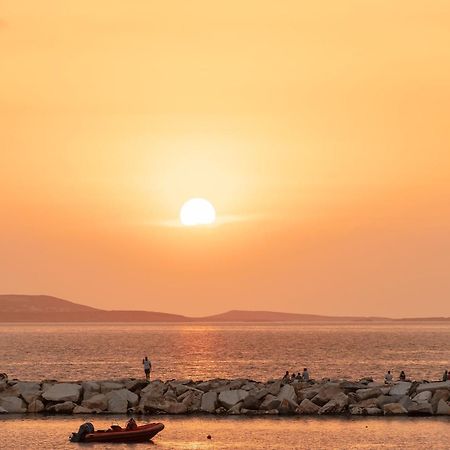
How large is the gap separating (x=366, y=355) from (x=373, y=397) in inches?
3264

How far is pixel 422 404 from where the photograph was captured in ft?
188

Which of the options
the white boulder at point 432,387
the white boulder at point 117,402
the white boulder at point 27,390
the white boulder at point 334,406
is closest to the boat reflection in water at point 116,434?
the white boulder at point 117,402

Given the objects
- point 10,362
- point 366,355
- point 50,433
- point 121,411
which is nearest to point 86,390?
point 121,411

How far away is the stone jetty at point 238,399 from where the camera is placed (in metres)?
57.9

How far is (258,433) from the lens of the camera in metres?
51.6

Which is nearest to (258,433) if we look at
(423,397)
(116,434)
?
(116,434)

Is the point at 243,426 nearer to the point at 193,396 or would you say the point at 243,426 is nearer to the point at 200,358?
the point at 193,396

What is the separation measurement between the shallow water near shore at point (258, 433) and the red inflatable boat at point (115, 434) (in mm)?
412

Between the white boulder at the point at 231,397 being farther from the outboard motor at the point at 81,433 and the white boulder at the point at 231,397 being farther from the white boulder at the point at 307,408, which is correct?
the outboard motor at the point at 81,433

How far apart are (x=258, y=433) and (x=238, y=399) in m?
7.28

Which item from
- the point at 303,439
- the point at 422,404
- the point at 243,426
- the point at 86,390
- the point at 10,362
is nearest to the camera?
the point at 303,439

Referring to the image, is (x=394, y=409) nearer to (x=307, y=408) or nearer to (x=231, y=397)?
(x=307, y=408)

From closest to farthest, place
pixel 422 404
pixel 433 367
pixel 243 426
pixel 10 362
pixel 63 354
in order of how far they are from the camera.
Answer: pixel 243 426 → pixel 422 404 → pixel 433 367 → pixel 10 362 → pixel 63 354

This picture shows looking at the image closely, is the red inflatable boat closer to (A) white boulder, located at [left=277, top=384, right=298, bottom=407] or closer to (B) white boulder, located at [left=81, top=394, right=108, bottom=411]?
(B) white boulder, located at [left=81, top=394, right=108, bottom=411]
